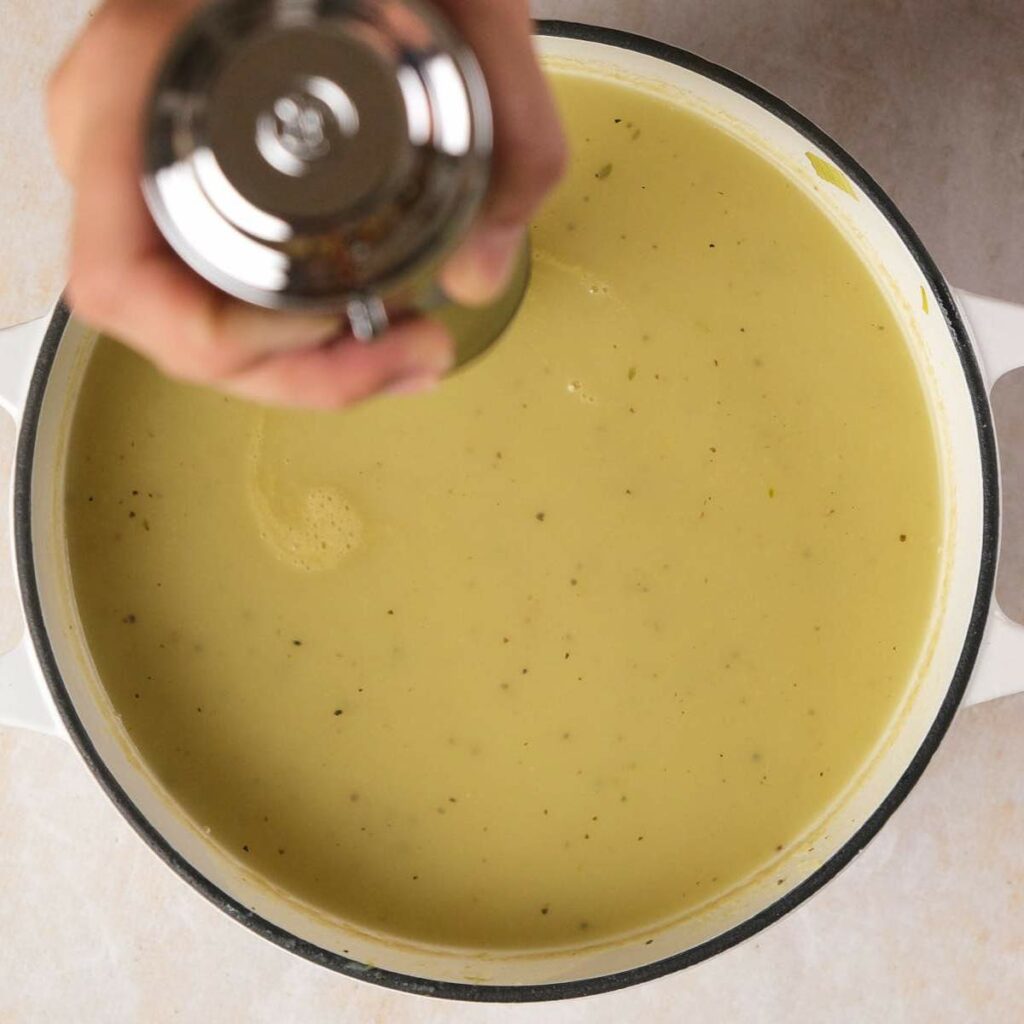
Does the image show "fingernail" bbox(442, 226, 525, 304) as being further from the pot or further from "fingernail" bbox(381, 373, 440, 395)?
the pot

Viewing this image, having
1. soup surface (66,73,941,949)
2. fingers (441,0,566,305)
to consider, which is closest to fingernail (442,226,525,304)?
fingers (441,0,566,305)

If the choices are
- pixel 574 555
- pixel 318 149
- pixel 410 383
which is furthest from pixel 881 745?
pixel 318 149

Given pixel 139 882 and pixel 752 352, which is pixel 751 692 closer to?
pixel 752 352

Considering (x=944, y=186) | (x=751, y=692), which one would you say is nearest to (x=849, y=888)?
(x=751, y=692)

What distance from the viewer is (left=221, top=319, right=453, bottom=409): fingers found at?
0.55 m

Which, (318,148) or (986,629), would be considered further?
(986,629)

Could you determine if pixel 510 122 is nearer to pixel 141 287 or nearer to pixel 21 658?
pixel 141 287

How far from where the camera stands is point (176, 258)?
55cm

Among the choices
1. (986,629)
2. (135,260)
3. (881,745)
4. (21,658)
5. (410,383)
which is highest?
(135,260)

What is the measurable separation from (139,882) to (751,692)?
0.54m

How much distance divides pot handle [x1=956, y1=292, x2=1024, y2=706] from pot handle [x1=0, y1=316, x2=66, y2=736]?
2.20ft

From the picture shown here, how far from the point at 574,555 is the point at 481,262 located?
362mm

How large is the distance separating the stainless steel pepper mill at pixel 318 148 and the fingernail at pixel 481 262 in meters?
0.03

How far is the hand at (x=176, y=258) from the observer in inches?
21.0
